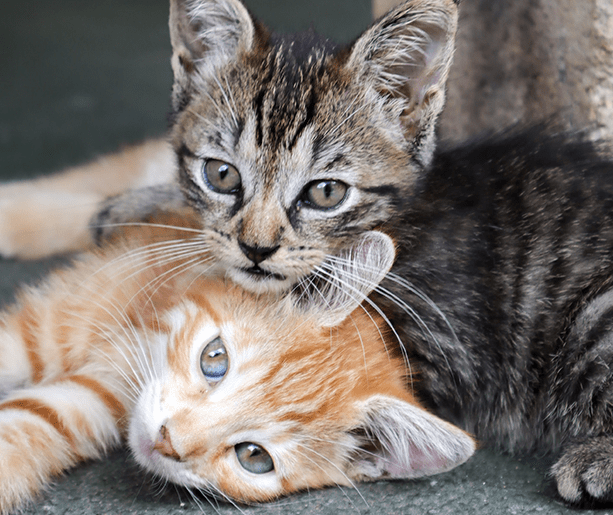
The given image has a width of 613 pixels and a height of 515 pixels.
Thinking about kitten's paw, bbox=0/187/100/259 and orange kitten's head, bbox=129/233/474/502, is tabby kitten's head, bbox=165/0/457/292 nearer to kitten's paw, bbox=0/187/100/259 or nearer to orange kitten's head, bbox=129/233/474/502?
orange kitten's head, bbox=129/233/474/502

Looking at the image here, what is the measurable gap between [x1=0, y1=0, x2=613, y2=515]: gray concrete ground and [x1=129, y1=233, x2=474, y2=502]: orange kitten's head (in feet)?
0.20

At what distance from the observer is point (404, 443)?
1119mm

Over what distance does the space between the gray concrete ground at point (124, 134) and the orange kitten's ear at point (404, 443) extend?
4 cm

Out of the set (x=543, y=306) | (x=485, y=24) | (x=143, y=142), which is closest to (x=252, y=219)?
(x=543, y=306)

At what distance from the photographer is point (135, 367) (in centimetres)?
132

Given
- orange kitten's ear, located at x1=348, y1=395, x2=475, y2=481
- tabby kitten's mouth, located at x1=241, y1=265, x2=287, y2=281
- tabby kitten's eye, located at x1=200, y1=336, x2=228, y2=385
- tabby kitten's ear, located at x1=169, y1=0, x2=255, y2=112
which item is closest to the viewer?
orange kitten's ear, located at x1=348, y1=395, x2=475, y2=481

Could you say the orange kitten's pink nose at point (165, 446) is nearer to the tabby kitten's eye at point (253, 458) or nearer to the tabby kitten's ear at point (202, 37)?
the tabby kitten's eye at point (253, 458)

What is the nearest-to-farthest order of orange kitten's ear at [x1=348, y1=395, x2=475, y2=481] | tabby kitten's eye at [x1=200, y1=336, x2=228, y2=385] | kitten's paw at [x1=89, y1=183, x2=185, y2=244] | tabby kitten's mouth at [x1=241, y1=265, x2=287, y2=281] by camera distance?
orange kitten's ear at [x1=348, y1=395, x2=475, y2=481], tabby kitten's eye at [x1=200, y1=336, x2=228, y2=385], tabby kitten's mouth at [x1=241, y1=265, x2=287, y2=281], kitten's paw at [x1=89, y1=183, x2=185, y2=244]

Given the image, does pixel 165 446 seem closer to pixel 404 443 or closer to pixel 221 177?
pixel 404 443

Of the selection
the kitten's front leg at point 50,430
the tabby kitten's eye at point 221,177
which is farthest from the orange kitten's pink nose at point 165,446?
the tabby kitten's eye at point 221,177

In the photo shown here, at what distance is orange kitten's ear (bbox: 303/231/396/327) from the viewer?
1.16 m

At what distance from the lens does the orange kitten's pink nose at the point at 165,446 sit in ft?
3.43

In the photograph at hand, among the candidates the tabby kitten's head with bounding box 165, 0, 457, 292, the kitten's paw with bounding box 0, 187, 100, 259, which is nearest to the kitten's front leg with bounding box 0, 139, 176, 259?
the kitten's paw with bounding box 0, 187, 100, 259

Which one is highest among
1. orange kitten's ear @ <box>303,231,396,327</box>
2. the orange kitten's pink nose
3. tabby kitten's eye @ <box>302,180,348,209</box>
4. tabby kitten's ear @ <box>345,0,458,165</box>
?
tabby kitten's ear @ <box>345,0,458,165</box>
